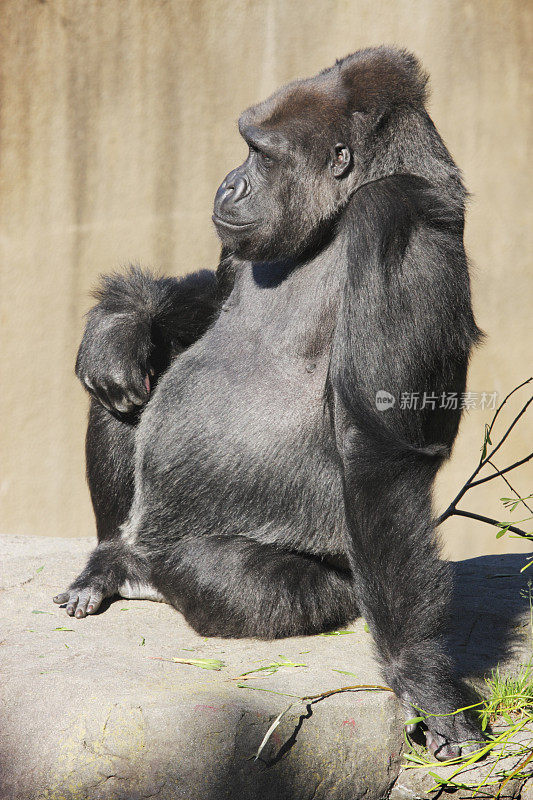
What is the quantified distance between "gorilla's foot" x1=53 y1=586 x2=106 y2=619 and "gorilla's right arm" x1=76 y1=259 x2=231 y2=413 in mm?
614

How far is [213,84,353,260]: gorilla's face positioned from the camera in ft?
9.23

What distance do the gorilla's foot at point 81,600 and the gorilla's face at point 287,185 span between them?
118 cm

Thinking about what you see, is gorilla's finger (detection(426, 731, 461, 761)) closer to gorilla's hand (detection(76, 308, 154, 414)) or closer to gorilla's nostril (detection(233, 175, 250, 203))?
gorilla's hand (detection(76, 308, 154, 414))

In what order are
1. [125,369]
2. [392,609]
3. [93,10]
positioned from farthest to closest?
[93,10]
[125,369]
[392,609]

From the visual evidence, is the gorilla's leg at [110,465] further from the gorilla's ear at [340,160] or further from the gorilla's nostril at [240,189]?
the gorilla's ear at [340,160]

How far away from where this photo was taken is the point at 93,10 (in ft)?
20.3

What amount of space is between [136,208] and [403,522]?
14.7ft

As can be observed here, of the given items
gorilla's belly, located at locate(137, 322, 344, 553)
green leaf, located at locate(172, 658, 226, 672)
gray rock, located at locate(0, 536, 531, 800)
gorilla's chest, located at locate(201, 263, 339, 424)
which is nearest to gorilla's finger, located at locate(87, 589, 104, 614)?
gray rock, located at locate(0, 536, 531, 800)

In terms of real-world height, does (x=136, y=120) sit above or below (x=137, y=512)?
above

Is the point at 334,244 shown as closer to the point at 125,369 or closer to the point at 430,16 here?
the point at 125,369

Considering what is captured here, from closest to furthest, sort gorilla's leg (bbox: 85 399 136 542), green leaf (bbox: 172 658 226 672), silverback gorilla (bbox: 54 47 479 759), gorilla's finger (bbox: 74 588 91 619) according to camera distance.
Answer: silverback gorilla (bbox: 54 47 479 759) → green leaf (bbox: 172 658 226 672) → gorilla's finger (bbox: 74 588 91 619) → gorilla's leg (bbox: 85 399 136 542)

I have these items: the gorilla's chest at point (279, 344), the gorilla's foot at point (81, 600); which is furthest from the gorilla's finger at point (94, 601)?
the gorilla's chest at point (279, 344)

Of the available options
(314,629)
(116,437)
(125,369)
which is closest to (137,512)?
(116,437)

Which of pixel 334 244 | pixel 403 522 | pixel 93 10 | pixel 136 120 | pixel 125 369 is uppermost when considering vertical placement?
pixel 93 10
